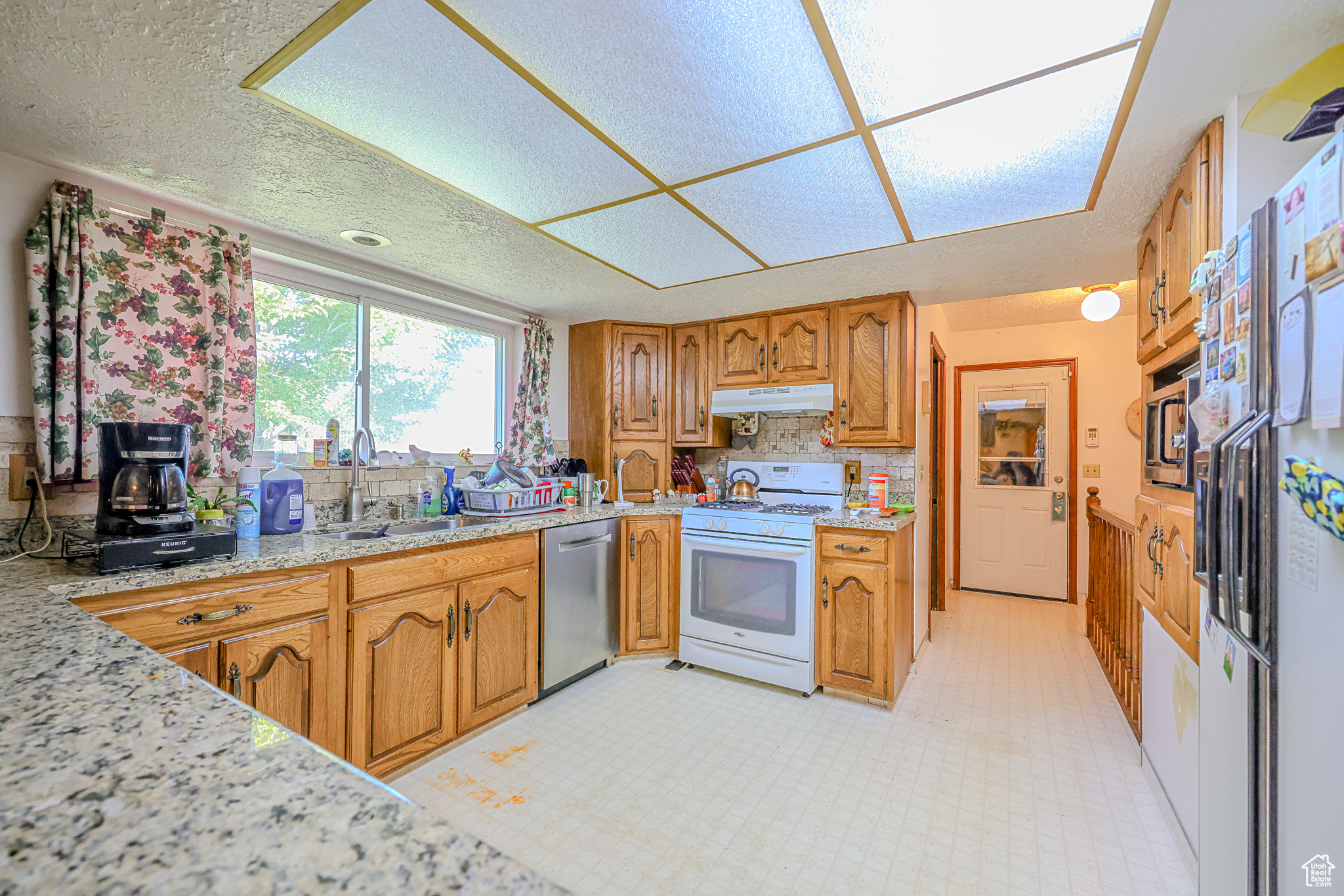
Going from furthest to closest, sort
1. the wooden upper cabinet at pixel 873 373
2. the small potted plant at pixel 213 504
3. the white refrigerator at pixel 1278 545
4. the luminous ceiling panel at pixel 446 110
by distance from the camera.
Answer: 1. the wooden upper cabinet at pixel 873 373
2. the small potted plant at pixel 213 504
3. the luminous ceiling panel at pixel 446 110
4. the white refrigerator at pixel 1278 545

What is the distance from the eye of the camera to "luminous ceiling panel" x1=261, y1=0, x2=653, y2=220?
119cm

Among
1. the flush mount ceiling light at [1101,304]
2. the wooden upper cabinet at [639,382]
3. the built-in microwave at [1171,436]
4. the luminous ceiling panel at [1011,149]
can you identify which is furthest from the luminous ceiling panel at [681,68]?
the flush mount ceiling light at [1101,304]

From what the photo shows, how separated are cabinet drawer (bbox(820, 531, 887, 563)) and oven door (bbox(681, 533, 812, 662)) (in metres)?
0.10

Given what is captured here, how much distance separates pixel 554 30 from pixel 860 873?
7.56ft

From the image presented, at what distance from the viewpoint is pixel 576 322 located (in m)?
3.73

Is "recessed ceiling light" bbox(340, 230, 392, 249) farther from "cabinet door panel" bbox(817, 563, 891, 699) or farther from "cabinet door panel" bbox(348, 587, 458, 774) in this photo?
"cabinet door panel" bbox(817, 563, 891, 699)

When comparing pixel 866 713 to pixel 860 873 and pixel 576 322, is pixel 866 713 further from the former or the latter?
pixel 576 322

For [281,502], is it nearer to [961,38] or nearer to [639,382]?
[639,382]

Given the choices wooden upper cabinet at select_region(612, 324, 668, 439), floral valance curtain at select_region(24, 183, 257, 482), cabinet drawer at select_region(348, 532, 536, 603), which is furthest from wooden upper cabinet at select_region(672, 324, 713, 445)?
floral valance curtain at select_region(24, 183, 257, 482)

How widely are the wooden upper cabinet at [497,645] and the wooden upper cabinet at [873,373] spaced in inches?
76.0

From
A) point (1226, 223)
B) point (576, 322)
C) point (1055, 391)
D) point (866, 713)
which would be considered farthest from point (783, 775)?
point (1055, 391)

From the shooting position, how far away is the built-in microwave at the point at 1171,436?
148cm

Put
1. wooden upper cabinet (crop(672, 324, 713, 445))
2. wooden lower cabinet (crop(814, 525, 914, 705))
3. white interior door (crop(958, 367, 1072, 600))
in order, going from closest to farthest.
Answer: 1. wooden lower cabinet (crop(814, 525, 914, 705))
2. wooden upper cabinet (crop(672, 324, 713, 445))
3. white interior door (crop(958, 367, 1072, 600))

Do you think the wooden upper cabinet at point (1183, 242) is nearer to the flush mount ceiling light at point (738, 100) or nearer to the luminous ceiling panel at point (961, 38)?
the flush mount ceiling light at point (738, 100)
